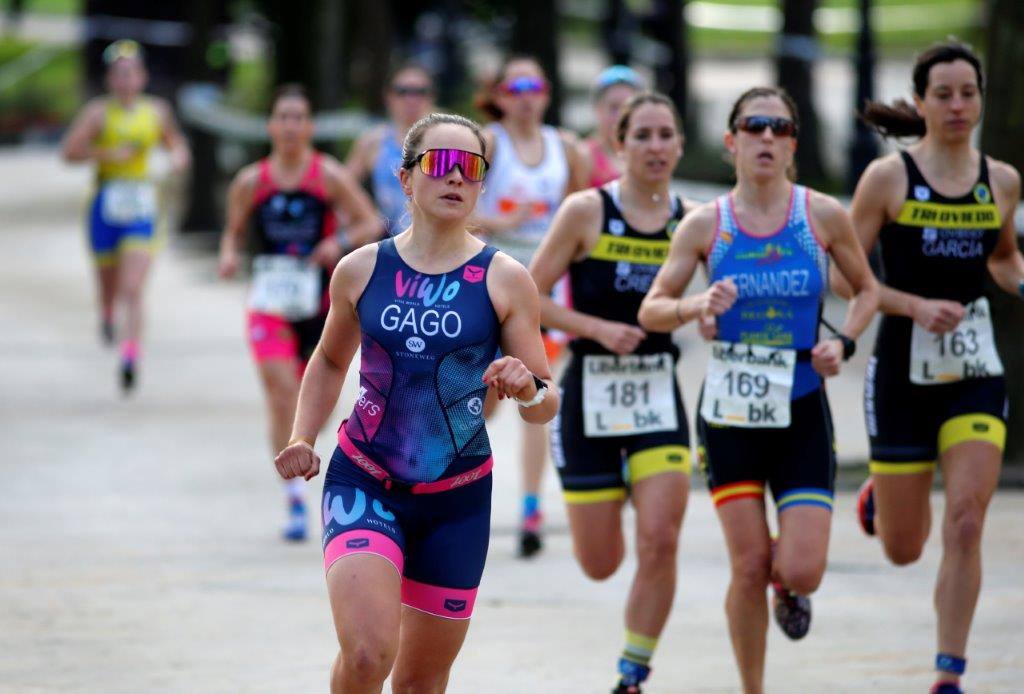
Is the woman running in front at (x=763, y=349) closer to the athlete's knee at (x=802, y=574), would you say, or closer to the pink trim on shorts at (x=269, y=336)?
the athlete's knee at (x=802, y=574)

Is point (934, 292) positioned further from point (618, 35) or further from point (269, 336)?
point (618, 35)

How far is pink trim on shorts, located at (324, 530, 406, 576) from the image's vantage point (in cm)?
525

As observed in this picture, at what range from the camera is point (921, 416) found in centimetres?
711

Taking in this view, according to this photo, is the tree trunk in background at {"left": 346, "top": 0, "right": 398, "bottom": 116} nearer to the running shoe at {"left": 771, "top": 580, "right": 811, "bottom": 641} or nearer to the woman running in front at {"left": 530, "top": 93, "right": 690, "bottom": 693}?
the woman running in front at {"left": 530, "top": 93, "right": 690, "bottom": 693}

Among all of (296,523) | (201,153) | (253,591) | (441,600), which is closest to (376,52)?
(201,153)

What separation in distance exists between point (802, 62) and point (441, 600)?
17578 millimetres

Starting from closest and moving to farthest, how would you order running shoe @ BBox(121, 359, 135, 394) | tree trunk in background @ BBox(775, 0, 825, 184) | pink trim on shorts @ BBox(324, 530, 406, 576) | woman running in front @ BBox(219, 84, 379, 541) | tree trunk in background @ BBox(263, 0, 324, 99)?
pink trim on shorts @ BBox(324, 530, 406, 576)
woman running in front @ BBox(219, 84, 379, 541)
running shoe @ BBox(121, 359, 135, 394)
tree trunk in background @ BBox(775, 0, 825, 184)
tree trunk in background @ BBox(263, 0, 324, 99)

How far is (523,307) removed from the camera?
5445mm

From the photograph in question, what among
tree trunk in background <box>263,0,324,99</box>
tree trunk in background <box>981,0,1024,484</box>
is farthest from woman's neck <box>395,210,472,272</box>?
tree trunk in background <box>263,0,324,99</box>

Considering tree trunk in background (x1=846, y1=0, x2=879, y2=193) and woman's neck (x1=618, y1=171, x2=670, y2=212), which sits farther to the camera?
tree trunk in background (x1=846, y1=0, x2=879, y2=193)

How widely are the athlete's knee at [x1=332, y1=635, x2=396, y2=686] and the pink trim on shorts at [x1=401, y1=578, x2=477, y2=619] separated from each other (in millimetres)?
333

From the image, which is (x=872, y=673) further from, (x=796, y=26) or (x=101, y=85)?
(x=101, y=85)

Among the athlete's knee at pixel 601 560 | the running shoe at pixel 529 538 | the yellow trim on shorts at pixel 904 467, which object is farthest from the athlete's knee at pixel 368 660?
the running shoe at pixel 529 538

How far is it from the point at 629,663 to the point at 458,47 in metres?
31.4
